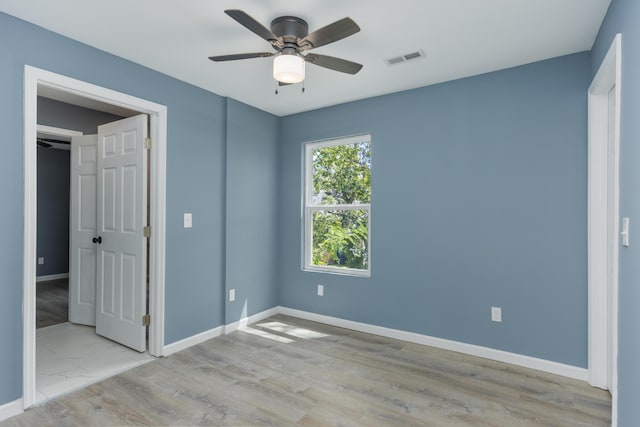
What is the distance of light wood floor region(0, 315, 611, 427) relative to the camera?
84.4 inches

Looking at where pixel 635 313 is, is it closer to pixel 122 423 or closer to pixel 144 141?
pixel 122 423

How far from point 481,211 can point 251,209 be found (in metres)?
2.44

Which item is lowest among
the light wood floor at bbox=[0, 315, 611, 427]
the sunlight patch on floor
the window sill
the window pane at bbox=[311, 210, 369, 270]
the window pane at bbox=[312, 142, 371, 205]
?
the light wood floor at bbox=[0, 315, 611, 427]

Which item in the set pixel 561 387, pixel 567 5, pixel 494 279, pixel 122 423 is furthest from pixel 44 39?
pixel 561 387

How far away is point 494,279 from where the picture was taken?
2986 millimetres

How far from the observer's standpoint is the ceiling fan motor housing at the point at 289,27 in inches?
84.7

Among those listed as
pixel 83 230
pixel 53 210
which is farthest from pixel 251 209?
pixel 53 210

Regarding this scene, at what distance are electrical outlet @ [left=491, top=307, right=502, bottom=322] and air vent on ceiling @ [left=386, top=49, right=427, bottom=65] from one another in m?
2.23

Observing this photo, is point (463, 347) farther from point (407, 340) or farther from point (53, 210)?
point (53, 210)

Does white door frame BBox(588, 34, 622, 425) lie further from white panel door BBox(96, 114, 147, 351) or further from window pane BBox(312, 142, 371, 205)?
white panel door BBox(96, 114, 147, 351)

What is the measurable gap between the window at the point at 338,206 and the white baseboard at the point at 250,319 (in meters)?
0.72

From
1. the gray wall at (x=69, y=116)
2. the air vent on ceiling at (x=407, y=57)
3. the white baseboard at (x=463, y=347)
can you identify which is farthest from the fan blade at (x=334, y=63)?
the gray wall at (x=69, y=116)

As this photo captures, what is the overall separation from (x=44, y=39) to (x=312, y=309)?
3.45m

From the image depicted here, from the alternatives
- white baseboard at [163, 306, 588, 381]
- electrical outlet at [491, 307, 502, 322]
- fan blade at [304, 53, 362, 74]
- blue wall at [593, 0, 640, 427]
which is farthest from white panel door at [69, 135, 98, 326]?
blue wall at [593, 0, 640, 427]
